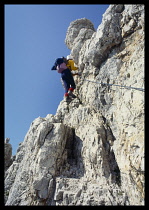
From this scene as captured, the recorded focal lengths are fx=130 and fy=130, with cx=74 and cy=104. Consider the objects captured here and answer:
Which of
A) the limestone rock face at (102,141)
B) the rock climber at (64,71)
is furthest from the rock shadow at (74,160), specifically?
the rock climber at (64,71)

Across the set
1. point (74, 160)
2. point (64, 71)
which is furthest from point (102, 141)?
point (64, 71)

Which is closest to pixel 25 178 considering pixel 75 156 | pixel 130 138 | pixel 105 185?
pixel 75 156

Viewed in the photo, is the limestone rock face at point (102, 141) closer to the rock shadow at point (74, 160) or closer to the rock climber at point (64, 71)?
the rock shadow at point (74, 160)

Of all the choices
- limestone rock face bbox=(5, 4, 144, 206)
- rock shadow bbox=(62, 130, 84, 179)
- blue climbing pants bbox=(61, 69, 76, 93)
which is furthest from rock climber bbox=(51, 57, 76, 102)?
rock shadow bbox=(62, 130, 84, 179)

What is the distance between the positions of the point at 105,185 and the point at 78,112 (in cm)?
571

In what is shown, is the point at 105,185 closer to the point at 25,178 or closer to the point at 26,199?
the point at 26,199

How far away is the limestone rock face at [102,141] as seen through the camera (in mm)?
6668

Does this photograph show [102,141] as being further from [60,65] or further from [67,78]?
[60,65]

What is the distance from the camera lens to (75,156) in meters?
9.66

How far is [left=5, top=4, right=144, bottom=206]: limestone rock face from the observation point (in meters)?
6.67

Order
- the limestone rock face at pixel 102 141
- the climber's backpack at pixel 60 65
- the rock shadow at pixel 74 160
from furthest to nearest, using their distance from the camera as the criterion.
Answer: the climber's backpack at pixel 60 65
the rock shadow at pixel 74 160
the limestone rock face at pixel 102 141

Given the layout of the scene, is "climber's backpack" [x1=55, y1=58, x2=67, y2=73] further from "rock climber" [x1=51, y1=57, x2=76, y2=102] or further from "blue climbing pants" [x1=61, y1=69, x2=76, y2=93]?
"blue climbing pants" [x1=61, y1=69, x2=76, y2=93]

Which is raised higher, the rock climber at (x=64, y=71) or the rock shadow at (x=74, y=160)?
the rock climber at (x=64, y=71)

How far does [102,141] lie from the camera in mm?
8289
